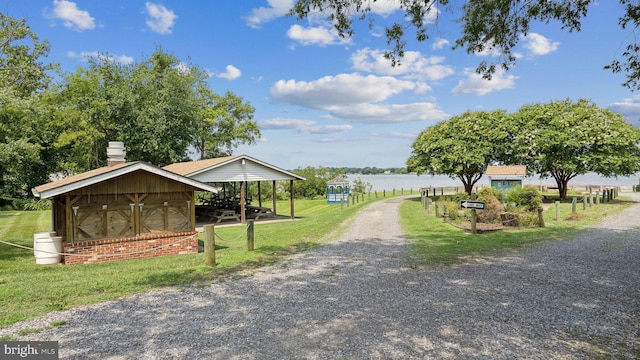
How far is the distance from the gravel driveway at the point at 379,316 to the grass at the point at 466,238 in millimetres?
1191

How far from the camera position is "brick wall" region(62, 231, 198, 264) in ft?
41.6

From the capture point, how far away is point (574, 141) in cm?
3044

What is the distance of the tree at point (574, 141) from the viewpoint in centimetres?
2994

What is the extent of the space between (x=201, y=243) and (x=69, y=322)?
35.8 ft

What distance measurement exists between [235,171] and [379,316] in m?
18.4

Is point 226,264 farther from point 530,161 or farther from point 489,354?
point 530,161

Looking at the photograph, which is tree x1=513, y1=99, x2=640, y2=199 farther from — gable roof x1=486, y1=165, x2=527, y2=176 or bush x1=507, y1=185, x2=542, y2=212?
bush x1=507, y1=185, x2=542, y2=212

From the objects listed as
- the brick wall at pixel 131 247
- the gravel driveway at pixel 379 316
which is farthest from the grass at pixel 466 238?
the brick wall at pixel 131 247

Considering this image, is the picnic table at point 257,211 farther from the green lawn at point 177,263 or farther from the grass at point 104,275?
the grass at point 104,275

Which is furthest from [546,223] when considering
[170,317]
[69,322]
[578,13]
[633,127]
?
[633,127]

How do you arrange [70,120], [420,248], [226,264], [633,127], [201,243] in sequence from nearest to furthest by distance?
[226,264]
[420,248]
[201,243]
[633,127]
[70,120]

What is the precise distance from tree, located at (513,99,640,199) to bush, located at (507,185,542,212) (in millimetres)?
11050

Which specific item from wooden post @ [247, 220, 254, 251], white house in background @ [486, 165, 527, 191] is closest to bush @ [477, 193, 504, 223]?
wooden post @ [247, 220, 254, 251]

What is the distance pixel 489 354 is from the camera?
513cm
